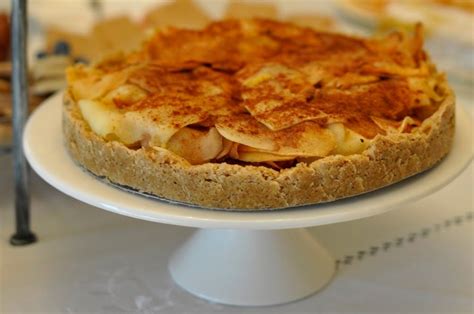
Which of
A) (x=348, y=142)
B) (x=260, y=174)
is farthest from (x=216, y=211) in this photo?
(x=348, y=142)

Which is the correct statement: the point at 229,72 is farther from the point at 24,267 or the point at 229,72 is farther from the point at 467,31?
the point at 467,31

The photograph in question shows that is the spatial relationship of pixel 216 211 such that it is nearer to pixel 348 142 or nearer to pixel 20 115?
pixel 348 142

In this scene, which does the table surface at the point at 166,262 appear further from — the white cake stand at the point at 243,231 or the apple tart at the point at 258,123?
the apple tart at the point at 258,123

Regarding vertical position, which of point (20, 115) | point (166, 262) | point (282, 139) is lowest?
point (166, 262)

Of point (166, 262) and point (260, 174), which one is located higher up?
point (260, 174)

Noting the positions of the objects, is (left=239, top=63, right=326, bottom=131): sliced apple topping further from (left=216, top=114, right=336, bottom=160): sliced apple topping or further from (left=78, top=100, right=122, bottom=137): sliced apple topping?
(left=78, top=100, right=122, bottom=137): sliced apple topping

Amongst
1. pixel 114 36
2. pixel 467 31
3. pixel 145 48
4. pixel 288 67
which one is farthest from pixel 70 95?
pixel 467 31

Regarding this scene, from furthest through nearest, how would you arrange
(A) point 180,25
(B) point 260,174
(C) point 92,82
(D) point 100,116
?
1. (A) point 180,25
2. (C) point 92,82
3. (D) point 100,116
4. (B) point 260,174

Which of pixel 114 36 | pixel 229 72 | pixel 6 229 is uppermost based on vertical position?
pixel 229 72
